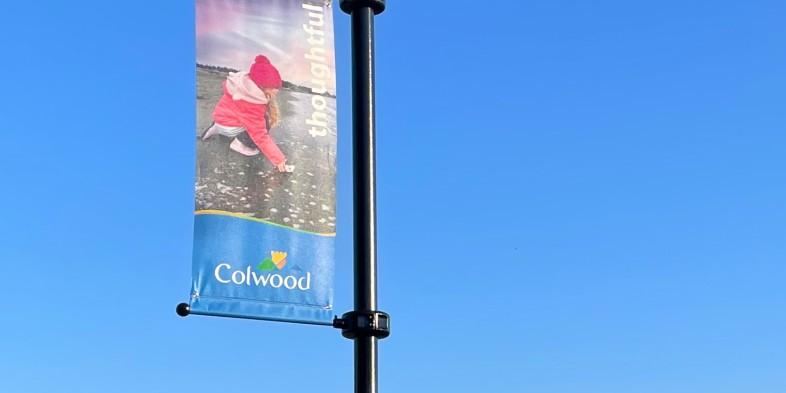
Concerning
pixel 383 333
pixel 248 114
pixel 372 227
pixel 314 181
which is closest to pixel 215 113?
pixel 248 114

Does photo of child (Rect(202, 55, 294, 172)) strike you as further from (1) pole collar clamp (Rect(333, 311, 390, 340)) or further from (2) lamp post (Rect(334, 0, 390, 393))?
(1) pole collar clamp (Rect(333, 311, 390, 340))

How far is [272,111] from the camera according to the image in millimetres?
7988

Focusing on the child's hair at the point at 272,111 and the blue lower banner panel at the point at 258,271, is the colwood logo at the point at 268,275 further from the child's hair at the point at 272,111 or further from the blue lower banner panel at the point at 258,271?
the child's hair at the point at 272,111

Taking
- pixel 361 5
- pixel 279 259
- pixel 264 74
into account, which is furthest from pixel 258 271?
pixel 361 5

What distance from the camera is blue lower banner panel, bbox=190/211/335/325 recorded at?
739 cm

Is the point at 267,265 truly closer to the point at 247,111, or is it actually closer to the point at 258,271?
the point at 258,271

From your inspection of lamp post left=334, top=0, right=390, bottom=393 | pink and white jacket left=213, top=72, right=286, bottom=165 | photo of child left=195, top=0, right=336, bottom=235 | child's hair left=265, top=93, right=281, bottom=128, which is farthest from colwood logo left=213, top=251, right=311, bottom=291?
child's hair left=265, top=93, right=281, bottom=128

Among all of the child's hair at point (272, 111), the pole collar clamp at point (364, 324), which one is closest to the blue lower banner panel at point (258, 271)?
the pole collar clamp at point (364, 324)

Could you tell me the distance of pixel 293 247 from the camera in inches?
303

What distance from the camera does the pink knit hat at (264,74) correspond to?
8023 mm

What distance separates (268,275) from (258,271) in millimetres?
73

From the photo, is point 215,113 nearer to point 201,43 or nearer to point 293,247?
point 201,43

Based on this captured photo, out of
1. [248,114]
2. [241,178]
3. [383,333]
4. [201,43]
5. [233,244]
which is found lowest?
[383,333]

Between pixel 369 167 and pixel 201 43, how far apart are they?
1463mm
